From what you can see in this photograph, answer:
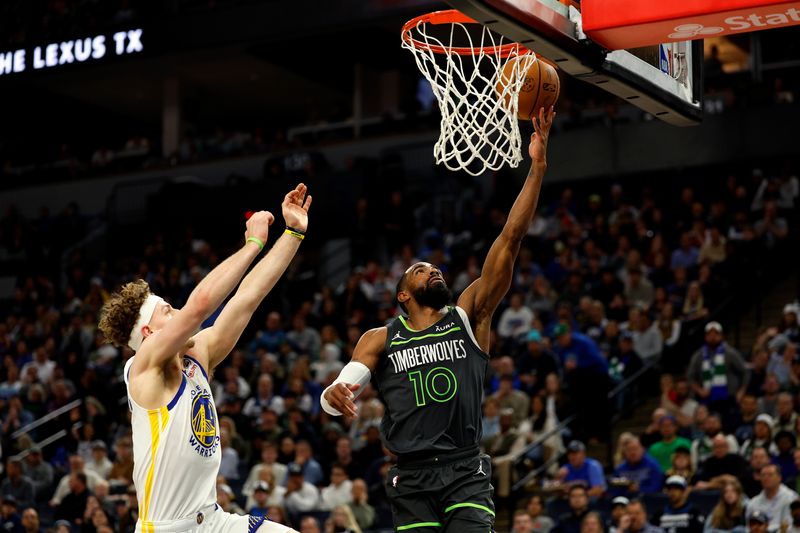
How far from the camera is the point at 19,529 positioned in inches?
547

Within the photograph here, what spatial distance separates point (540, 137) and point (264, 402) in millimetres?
10128

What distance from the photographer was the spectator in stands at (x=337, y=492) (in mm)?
13031

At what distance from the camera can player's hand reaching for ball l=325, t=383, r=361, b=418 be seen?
220 inches

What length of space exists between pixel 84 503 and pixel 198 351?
30.6 feet

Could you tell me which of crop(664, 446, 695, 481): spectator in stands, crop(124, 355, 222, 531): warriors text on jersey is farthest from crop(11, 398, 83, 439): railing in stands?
crop(124, 355, 222, 531): warriors text on jersey

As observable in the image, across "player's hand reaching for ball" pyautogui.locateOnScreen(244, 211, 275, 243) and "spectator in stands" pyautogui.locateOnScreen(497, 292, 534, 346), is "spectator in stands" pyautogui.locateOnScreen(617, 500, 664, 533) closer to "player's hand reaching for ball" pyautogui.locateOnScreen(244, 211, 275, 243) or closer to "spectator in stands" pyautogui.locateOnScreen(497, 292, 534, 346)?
"spectator in stands" pyautogui.locateOnScreen(497, 292, 534, 346)

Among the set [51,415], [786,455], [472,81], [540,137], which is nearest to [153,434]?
[540,137]

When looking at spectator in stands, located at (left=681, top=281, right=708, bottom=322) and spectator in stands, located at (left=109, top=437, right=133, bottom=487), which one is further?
spectator in stands, located at (left=681, top=281, right=708, bottom=322)

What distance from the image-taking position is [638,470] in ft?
39.0

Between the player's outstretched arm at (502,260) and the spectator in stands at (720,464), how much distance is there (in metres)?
5.82

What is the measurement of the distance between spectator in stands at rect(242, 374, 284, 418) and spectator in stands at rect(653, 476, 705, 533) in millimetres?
6129

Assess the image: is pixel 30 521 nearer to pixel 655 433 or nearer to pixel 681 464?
pixel 655 433

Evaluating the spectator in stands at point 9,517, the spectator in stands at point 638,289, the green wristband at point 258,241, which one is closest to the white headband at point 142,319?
the green wristband at point 258,241

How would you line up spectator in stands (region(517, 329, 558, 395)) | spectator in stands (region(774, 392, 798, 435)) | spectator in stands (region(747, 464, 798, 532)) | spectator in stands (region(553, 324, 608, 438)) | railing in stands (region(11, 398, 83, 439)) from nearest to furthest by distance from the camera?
spectator in stands (region(747, 464, 798, 532))
spectator in stands (region(774, 392, 798, 435))
spectator in stands (region(553, 324, 608, 438))
spectator in stands (region(517, 329, 558, 395))
railing in stands (region(11, 398, 83, 439))
